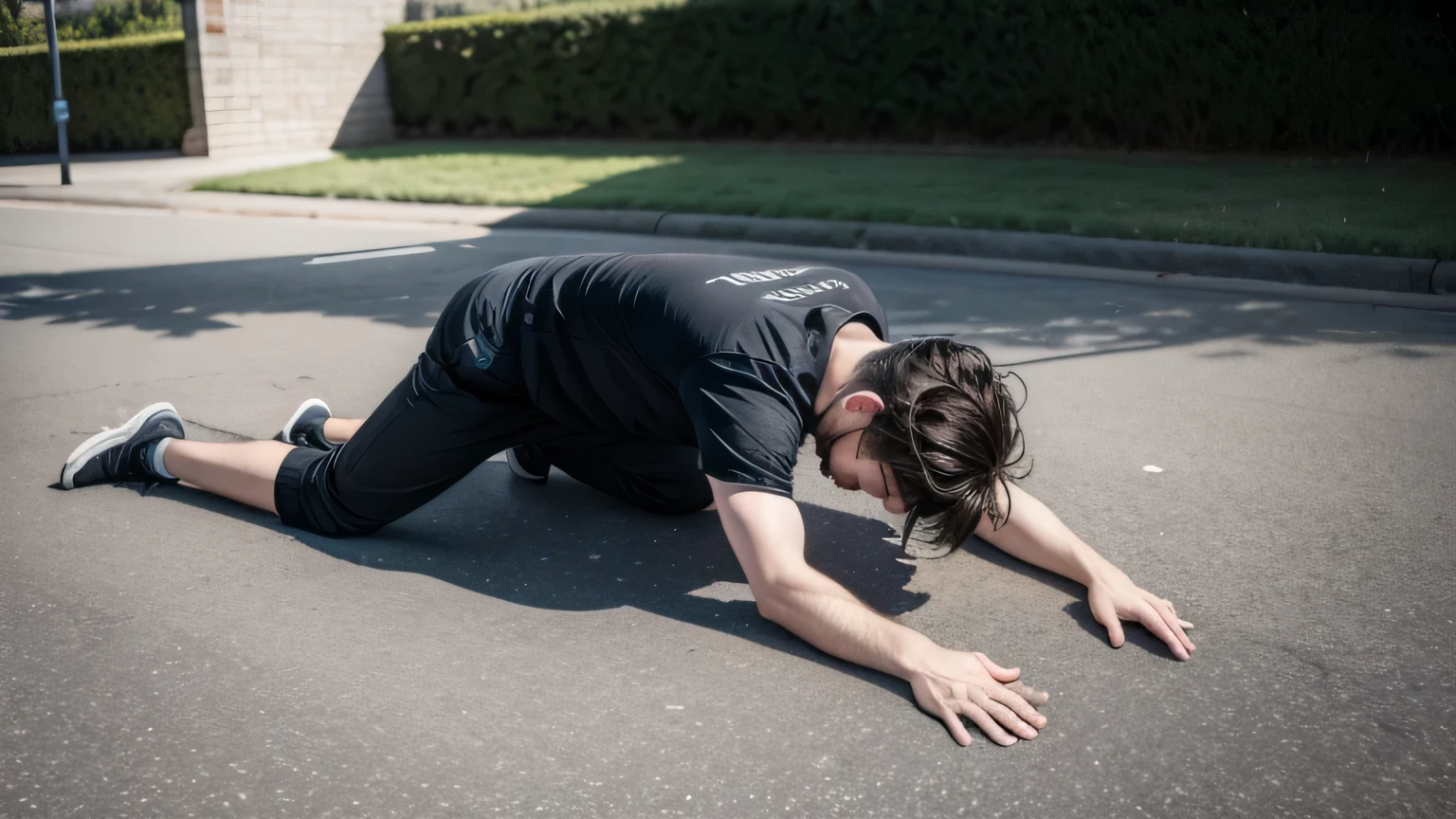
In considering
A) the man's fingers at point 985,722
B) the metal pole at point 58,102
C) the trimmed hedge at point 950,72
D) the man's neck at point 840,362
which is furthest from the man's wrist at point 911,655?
the metal pole at point 58,102

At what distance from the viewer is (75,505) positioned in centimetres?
386

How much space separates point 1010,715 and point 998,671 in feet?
0.44

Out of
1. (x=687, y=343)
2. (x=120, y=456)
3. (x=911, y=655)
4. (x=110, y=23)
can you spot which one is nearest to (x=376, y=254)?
(x=120, y=456)

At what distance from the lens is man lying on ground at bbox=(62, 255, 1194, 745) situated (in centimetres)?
268

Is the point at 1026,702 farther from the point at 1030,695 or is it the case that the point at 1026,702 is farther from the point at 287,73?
the point at 287,73

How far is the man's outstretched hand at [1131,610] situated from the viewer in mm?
2932

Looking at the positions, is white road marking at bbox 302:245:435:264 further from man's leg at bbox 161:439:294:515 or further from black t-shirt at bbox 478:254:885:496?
black t-shirt at bbox 478:254:885:496

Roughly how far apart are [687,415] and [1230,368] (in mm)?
3313

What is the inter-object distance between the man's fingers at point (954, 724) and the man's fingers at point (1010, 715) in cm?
6

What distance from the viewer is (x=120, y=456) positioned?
398cm

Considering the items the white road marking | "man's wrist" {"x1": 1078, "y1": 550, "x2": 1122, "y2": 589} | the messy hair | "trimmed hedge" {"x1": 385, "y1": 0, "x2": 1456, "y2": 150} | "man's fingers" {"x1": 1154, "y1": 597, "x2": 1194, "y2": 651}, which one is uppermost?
"trimmed hedge" {"x1": 385, "y1": 0, "x2": 1456, "y2": 150}

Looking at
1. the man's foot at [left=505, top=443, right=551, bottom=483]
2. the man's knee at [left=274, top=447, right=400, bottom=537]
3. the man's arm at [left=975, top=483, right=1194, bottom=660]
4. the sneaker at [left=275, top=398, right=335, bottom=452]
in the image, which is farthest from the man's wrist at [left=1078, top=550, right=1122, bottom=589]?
the sneaker at [left=275, top=398, right=335, bottom=452]

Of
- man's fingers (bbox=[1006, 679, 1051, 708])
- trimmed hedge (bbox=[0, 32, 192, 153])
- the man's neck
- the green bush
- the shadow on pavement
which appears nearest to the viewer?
man's fingers (bbox=[1006, 679, 1051, 708])

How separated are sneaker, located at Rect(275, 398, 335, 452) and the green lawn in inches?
219
